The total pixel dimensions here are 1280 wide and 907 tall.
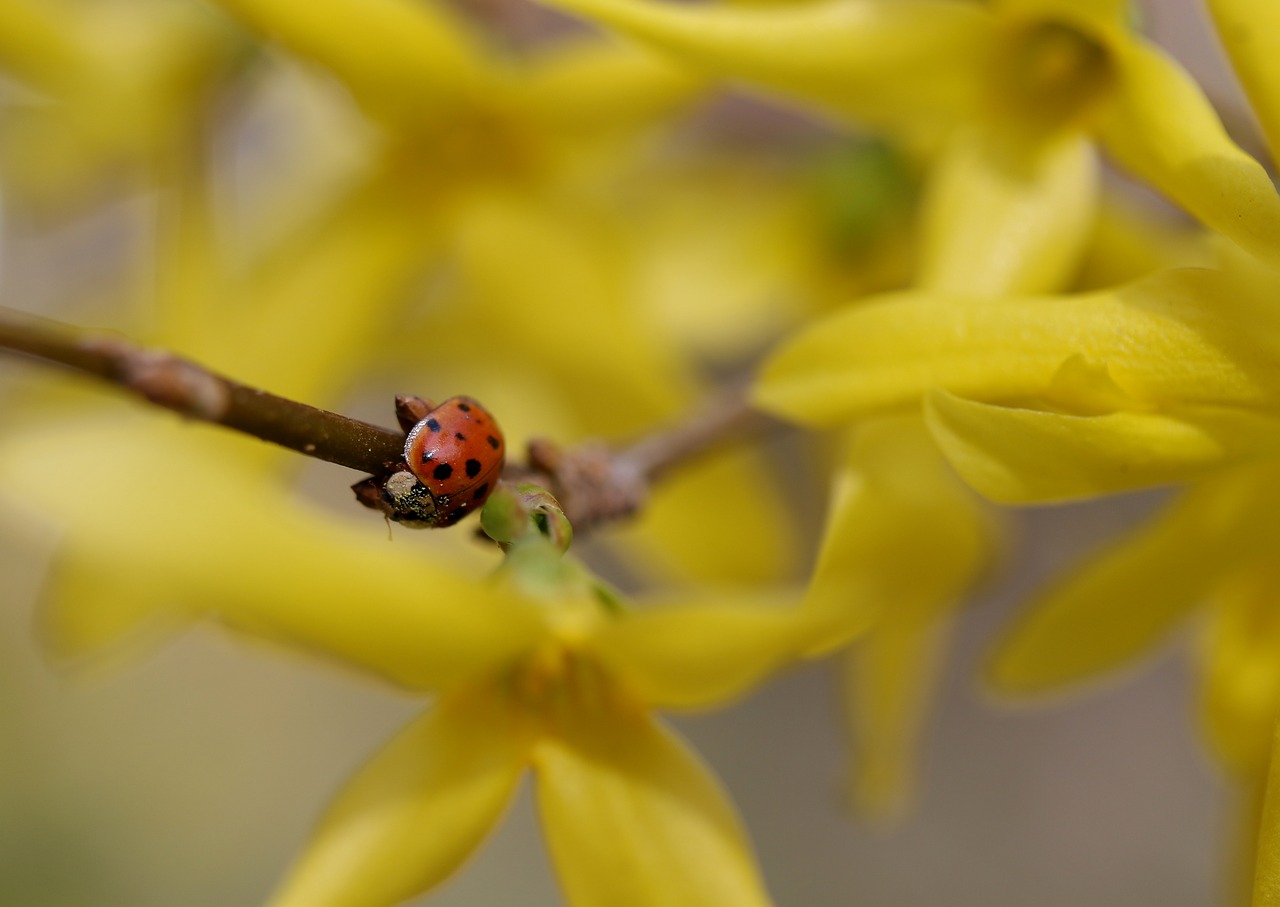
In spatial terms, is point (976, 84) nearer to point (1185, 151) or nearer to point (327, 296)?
point (1185, 151)

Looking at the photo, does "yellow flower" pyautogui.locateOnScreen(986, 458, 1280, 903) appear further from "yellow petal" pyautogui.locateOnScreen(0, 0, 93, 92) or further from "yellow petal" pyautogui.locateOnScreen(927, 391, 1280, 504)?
"yellow petal" pyautogui.locateOnScreen(0, 0, 93, 92)

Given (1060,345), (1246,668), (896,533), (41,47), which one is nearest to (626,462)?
(896,533)

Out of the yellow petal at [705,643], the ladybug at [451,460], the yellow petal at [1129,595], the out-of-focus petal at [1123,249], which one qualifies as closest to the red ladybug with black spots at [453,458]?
the ladybug at [451,460]

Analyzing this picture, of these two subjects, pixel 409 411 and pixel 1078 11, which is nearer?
pixel 409 411

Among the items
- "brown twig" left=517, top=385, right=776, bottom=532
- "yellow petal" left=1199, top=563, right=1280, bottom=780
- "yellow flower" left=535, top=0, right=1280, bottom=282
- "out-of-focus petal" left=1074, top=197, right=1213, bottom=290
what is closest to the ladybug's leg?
"brown twig" left=517, top=385, right=776, bottom=532

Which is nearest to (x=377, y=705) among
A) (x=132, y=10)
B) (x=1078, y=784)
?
(x=1078, y=784)

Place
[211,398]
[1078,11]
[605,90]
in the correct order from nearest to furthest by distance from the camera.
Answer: [211,398] < [1078,11] < [605,90]

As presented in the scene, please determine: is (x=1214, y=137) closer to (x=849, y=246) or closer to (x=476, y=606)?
(x=476, y=606)
